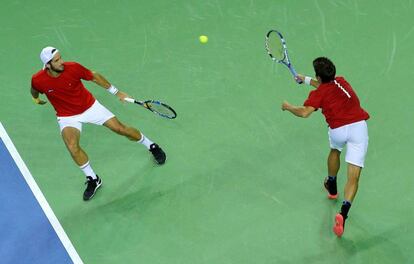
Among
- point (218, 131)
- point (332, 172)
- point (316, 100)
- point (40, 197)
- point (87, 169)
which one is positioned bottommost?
point (40, 197)

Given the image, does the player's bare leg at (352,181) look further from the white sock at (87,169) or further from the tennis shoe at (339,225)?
the white sock at (87,169)

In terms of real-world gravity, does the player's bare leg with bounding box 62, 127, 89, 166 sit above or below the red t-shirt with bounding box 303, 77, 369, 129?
below

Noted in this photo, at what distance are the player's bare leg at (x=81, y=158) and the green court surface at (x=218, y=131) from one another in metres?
0.11

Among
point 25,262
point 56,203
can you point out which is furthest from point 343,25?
point 25,262

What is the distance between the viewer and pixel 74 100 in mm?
7750

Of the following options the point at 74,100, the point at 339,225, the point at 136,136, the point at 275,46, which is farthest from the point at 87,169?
the point at 339,225

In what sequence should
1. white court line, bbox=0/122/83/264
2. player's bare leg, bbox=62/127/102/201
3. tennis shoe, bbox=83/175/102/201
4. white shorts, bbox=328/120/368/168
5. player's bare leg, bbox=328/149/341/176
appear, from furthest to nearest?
tennis shoe, bbox=83/175/102/201
player's bare leg, bbox=62/127/102/201
white court line, bbox=0/122/83/264
player's bare leg, bbox=328/149/341/176
white shorts, bbox=328/120/368/168

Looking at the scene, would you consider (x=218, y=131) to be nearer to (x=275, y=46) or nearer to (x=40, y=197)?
(x=275, y=46)

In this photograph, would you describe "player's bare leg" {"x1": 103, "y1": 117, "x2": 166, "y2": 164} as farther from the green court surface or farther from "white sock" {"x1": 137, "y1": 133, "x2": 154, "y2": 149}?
the green court surface

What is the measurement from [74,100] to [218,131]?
6.56 feet

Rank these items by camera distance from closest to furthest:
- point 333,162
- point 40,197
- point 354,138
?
point 354,138 < point 333,162 < point 40,197

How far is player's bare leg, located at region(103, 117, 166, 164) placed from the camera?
8000 millimetres

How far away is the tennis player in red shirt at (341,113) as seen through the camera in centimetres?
680

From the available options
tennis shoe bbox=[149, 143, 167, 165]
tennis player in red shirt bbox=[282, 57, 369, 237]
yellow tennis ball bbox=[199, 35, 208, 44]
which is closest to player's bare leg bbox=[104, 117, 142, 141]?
tennis shoe bbox=[149, 143, 167, 165]
